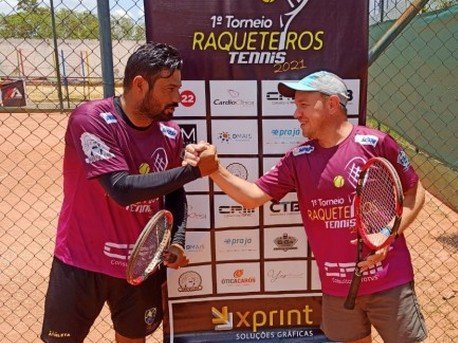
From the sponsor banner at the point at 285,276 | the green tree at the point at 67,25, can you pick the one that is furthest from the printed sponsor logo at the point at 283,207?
the green tree at the point at 67,25

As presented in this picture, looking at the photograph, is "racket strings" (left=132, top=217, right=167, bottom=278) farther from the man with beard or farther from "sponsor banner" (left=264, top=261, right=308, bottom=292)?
"sponsor banner" (left=264, top=261, right=308, bottom=292)

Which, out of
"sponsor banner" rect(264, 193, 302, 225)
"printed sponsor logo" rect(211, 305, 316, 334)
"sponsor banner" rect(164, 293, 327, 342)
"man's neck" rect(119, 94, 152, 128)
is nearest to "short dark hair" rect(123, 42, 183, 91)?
"man's neck" rect(119, 94, 152, 128)


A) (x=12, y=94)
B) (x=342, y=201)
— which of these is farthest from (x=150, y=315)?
(x=12, y=94)

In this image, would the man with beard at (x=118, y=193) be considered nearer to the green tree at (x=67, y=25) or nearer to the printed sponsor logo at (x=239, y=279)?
the printed sponsor logo at (x=239, y=279)

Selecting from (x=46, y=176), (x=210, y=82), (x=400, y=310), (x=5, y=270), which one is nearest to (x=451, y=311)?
(x=400, y=310)

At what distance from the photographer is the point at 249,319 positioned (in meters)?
3.79

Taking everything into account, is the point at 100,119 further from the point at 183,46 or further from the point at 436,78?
the point at 436,78

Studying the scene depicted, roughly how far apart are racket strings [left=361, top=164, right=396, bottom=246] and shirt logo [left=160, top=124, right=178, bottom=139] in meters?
1.05

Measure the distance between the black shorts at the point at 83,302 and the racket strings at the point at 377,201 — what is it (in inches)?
50.3

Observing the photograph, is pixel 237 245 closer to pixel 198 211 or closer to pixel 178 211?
pixel 198 211

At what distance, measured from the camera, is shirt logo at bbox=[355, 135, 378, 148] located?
9.62 ft

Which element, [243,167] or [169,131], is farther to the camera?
[243,167]

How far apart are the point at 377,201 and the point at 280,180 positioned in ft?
1.80

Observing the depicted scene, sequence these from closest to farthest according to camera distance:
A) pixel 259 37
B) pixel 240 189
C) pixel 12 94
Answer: pixel 240 189
pixel 259 37
pixel 12 94
